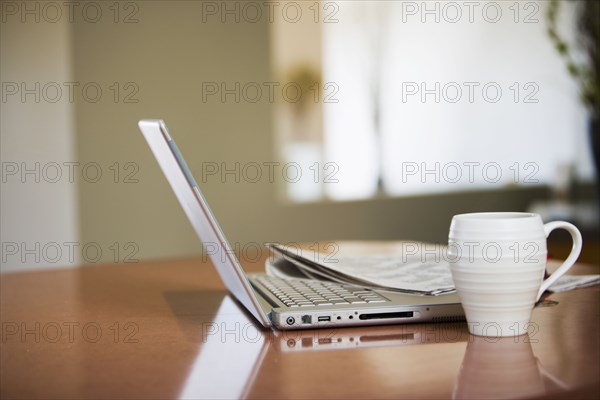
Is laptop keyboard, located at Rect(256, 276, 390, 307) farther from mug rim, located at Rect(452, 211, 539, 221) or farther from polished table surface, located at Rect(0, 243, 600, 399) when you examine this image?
mug rim, located at Rect(452, 211, 539, 221)

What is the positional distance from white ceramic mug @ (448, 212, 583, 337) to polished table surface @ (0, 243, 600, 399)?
0.07ft

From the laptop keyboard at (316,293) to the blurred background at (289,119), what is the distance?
1.52 m

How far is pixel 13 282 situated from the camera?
1.23 meters

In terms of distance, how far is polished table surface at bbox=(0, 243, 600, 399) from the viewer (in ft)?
1.86

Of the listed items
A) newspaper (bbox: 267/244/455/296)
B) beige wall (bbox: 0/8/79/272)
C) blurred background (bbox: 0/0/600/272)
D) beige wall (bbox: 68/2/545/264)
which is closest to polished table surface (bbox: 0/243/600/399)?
newspaper (bbox: 267/244/455/296)

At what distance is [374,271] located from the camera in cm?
106

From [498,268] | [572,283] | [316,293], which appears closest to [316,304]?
[316,293]

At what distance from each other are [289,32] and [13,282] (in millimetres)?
2882

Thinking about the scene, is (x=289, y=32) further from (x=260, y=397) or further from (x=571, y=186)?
(x=260, y=397)

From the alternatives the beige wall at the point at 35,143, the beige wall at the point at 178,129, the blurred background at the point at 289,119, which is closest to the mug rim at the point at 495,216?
the blurred background at the point at 289,119

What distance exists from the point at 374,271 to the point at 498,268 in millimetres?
368

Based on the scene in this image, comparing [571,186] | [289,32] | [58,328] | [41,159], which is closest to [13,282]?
[58,328]

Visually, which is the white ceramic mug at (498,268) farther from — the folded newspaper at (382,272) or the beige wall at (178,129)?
the beige wall at (178,129)

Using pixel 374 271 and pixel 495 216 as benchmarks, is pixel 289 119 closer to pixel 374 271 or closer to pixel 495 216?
pixel 374 271
